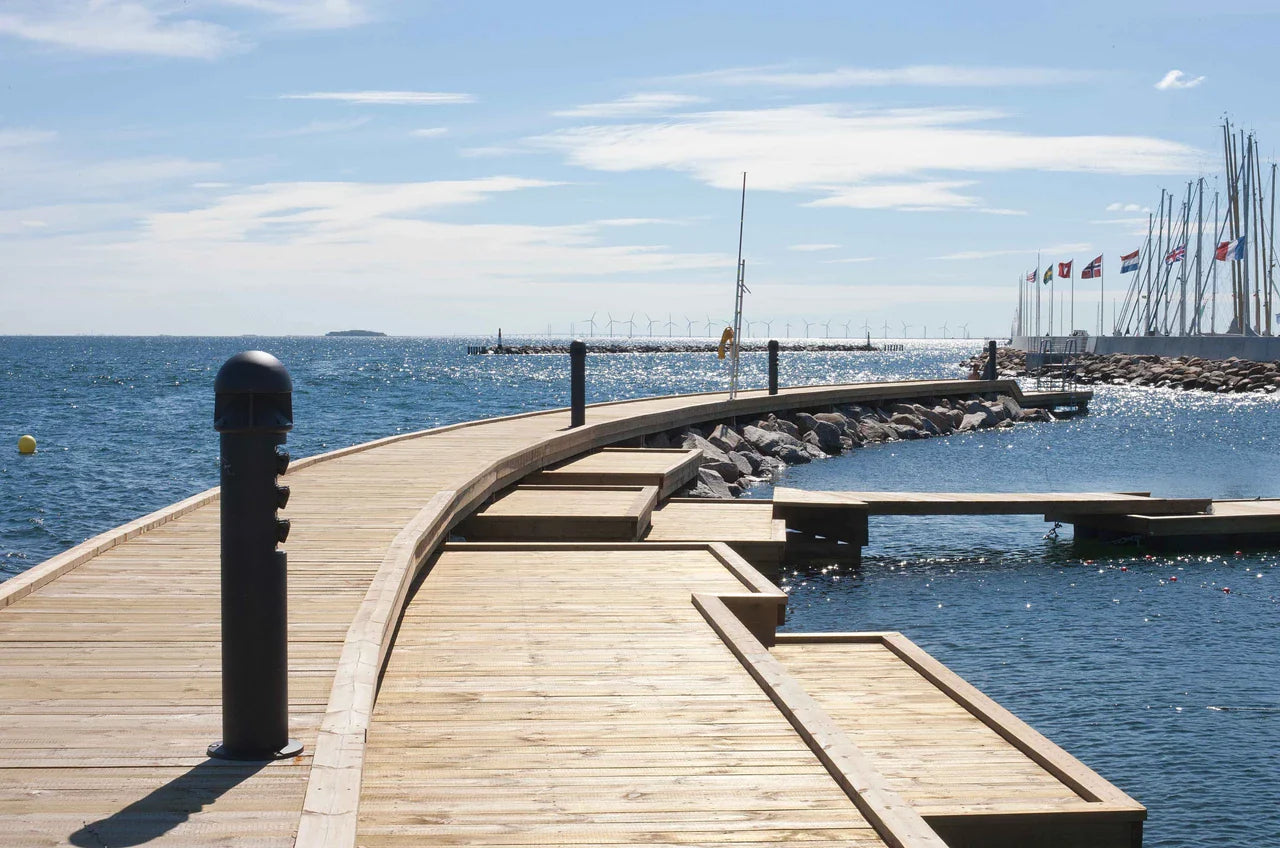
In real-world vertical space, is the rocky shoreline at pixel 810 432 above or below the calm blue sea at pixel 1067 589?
above

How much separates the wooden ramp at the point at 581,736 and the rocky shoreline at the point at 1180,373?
61.8m

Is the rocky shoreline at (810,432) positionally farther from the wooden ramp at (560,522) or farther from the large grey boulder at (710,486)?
the wooden ramp at (560,522)

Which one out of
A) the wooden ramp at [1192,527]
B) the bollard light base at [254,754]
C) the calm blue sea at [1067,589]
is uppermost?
the bollard light base at [254,754]

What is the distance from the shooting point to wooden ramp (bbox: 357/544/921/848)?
4.28 metres

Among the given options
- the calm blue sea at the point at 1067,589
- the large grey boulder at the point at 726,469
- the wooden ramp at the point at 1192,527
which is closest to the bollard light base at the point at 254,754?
the calm blue sea at the point at 1067,589

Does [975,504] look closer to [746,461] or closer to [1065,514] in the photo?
[1065,514]

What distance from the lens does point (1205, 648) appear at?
10953 millimetres

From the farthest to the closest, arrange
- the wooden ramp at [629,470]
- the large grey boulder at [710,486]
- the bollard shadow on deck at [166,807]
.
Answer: the large grey boulder at [710,486]
the wooden ramp at [629,470]
the bollard shadow on deck at [166,807]

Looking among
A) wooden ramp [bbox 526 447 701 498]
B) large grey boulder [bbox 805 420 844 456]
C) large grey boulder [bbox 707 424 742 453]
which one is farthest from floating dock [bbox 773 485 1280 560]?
large grey boulder [bbox 805 420 844 456]

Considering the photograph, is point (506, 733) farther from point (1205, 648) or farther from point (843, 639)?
point (1205, 648)

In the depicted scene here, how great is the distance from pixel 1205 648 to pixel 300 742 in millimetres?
9432

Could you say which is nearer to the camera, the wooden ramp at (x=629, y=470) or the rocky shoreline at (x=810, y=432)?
the wooden ramp at (x=629, y=470)

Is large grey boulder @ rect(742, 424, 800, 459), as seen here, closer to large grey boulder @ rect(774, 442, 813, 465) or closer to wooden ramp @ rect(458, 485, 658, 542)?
large grey boulder @ rect(774, 442, 813, 465)

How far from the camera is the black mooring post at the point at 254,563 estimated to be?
3928 mm
